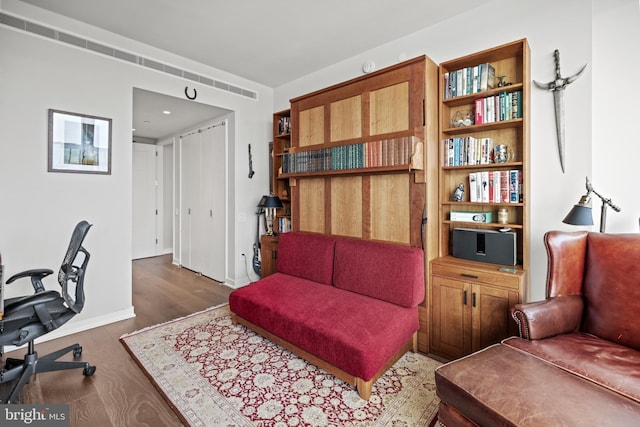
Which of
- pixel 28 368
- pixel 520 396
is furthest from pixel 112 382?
pixel 520 396

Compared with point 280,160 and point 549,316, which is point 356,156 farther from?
point 549,316

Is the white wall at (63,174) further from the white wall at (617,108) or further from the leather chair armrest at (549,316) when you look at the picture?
the white wall at (617,108)

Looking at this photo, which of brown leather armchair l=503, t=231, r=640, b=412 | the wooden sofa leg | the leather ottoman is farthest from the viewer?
the wooden sofa leg

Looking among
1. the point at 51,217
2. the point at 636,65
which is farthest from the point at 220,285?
the point at 636,65

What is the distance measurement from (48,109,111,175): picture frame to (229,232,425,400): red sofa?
197 cm

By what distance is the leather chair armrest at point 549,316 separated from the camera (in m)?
1.66

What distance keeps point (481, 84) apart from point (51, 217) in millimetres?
3967

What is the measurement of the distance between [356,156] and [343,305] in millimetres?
1393

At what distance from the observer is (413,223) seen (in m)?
2.54

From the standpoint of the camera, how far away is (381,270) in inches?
98.3

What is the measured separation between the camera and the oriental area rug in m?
1.73

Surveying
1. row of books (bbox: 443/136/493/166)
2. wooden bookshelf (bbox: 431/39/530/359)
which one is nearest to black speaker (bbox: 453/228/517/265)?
wooden bookshelf (bbox: 431/39/530/359)

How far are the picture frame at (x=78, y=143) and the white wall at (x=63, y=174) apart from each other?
0.18 ft

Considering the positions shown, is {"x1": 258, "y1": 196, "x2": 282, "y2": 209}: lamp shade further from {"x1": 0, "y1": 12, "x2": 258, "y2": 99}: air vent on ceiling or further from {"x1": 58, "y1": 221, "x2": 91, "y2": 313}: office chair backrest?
{"x1": 58, "y1": 221, "x2": 91, "y2": 313}: office chair backrest
